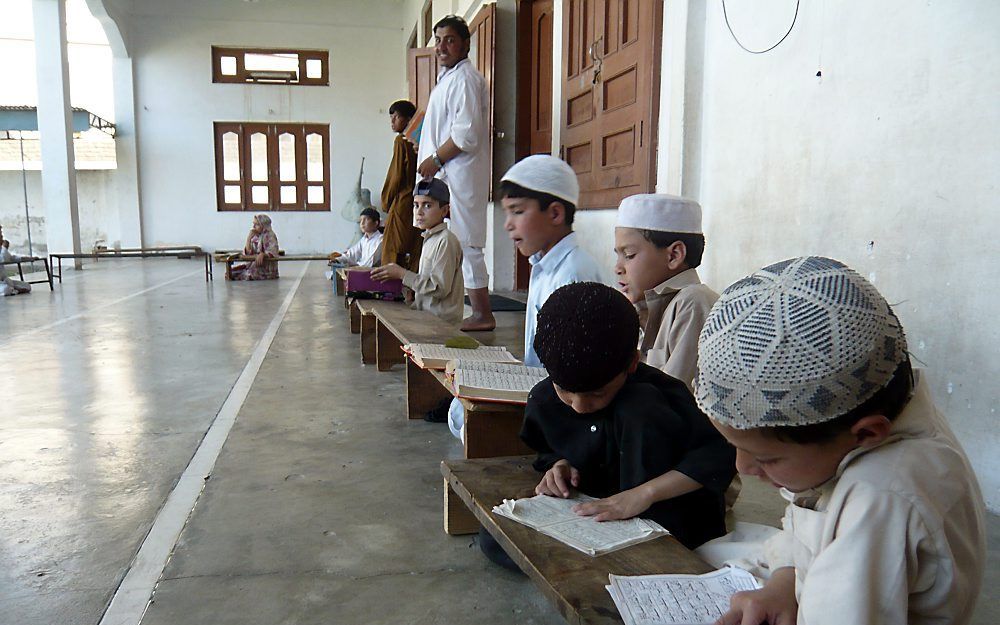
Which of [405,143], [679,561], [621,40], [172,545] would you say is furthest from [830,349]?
[405,143]

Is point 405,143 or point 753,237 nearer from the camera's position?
point 753,237

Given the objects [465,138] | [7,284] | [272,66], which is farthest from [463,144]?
[272,66]

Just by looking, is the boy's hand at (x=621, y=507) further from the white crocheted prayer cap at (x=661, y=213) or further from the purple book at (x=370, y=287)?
the purple book at (x=370, y=287)

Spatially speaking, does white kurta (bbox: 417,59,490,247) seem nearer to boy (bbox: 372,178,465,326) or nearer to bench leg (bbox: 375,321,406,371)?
boy (bbox: 372,178,465,326)

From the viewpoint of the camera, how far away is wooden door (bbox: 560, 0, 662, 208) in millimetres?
4145

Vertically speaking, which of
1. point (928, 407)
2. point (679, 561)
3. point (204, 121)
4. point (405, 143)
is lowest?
point (679, 561)

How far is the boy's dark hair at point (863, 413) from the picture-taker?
806 mm

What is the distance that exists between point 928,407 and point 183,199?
1626 cm

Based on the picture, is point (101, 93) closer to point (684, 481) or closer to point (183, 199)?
point (183, 199)

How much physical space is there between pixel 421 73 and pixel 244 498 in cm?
769

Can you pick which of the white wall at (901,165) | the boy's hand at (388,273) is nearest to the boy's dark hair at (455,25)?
the boy's hand at (388,273)

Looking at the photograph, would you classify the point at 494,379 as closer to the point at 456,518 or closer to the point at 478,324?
the point at 456,518

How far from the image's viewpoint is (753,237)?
3033 mm

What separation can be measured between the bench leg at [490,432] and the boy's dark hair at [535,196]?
0.74 meters
